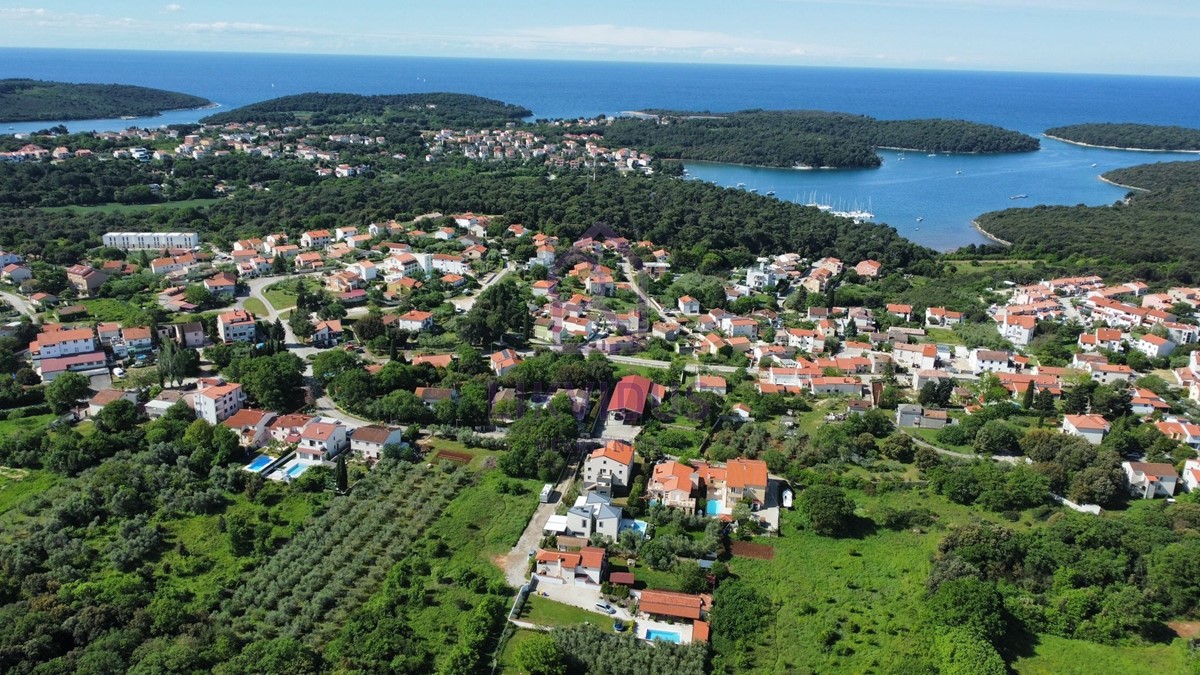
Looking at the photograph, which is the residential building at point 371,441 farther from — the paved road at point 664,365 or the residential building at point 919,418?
the residential building at point 919,418

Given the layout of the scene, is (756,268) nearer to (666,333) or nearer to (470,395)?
(666,333)

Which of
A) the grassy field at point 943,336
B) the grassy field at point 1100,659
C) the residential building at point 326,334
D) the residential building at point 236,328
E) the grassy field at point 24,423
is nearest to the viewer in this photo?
the grassy field at point 1100,659

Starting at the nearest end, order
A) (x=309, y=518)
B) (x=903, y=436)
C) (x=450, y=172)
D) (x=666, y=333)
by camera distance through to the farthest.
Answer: (x=309, y=518) < (x=903, y=436) < (x=666, y=333) < (x=450, y=172)

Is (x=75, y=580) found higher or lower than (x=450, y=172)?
lower

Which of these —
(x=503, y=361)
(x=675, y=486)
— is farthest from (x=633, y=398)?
(x=675, y=486)

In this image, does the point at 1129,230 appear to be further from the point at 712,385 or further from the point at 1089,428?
the point at 712,385

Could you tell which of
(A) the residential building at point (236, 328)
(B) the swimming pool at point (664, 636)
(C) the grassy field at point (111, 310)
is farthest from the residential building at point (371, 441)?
(C) the grassy field at point (111, 310)

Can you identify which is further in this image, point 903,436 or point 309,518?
point 903,436

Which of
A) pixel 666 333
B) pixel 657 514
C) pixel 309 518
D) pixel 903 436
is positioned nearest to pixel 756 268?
pixel 666 333
